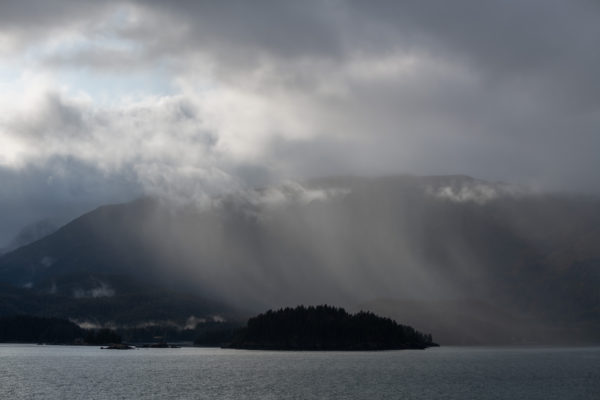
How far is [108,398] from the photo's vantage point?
520ft

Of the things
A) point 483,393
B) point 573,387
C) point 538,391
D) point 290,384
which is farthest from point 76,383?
point 573,387

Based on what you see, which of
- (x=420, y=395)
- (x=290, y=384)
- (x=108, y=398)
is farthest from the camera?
(x=290, y=384)

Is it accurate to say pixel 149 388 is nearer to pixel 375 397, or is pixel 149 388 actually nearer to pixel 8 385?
pixel 8 385

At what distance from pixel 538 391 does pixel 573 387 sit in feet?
55.2

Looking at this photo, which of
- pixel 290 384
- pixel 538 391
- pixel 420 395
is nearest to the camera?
pixel 420 395

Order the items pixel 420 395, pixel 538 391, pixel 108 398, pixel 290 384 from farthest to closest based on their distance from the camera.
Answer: pixel 290 384 < pixel 538 391 < pixel 420 395 < pixel 108 398

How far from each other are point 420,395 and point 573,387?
4965 centimetres

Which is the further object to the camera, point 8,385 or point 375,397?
point 8,385

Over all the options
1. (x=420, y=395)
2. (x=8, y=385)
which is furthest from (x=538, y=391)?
(x=8, y=385)

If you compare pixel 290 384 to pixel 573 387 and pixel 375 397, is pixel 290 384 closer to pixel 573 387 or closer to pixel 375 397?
pixel 375 397

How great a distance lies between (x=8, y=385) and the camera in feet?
606

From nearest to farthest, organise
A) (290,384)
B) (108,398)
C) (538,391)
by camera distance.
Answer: (108,398)
(538,391)
(290,384)

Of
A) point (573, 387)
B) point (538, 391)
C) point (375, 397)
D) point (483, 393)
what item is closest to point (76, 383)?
point (375, 397)

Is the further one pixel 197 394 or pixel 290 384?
pixel 290 384
